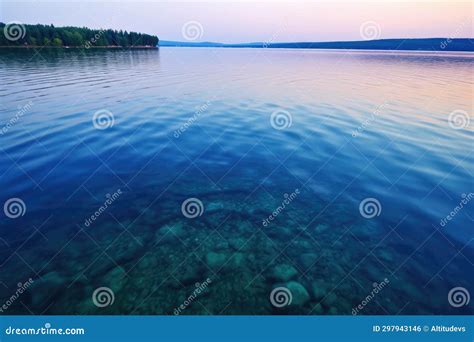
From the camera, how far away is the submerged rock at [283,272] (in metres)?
6.30

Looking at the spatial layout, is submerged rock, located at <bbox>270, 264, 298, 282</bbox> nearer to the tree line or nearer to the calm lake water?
the calm lake water

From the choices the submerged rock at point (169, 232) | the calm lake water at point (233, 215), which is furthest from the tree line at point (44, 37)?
the submerged rock at point (169, 232)

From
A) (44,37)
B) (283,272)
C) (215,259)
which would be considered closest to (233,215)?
(215,259)

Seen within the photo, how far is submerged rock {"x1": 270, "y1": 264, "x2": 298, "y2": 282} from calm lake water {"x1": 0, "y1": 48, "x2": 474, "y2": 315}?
0.03 meters

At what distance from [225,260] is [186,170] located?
559cm

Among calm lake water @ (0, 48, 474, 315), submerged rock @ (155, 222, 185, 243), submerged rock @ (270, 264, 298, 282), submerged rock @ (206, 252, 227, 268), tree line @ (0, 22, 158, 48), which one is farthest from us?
tree line @ (0, 22, 158, 48)

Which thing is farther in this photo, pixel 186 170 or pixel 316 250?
pixel 186 170

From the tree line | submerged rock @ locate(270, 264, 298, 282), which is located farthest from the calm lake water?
the tree line

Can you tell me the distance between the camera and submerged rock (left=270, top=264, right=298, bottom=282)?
6301mm
